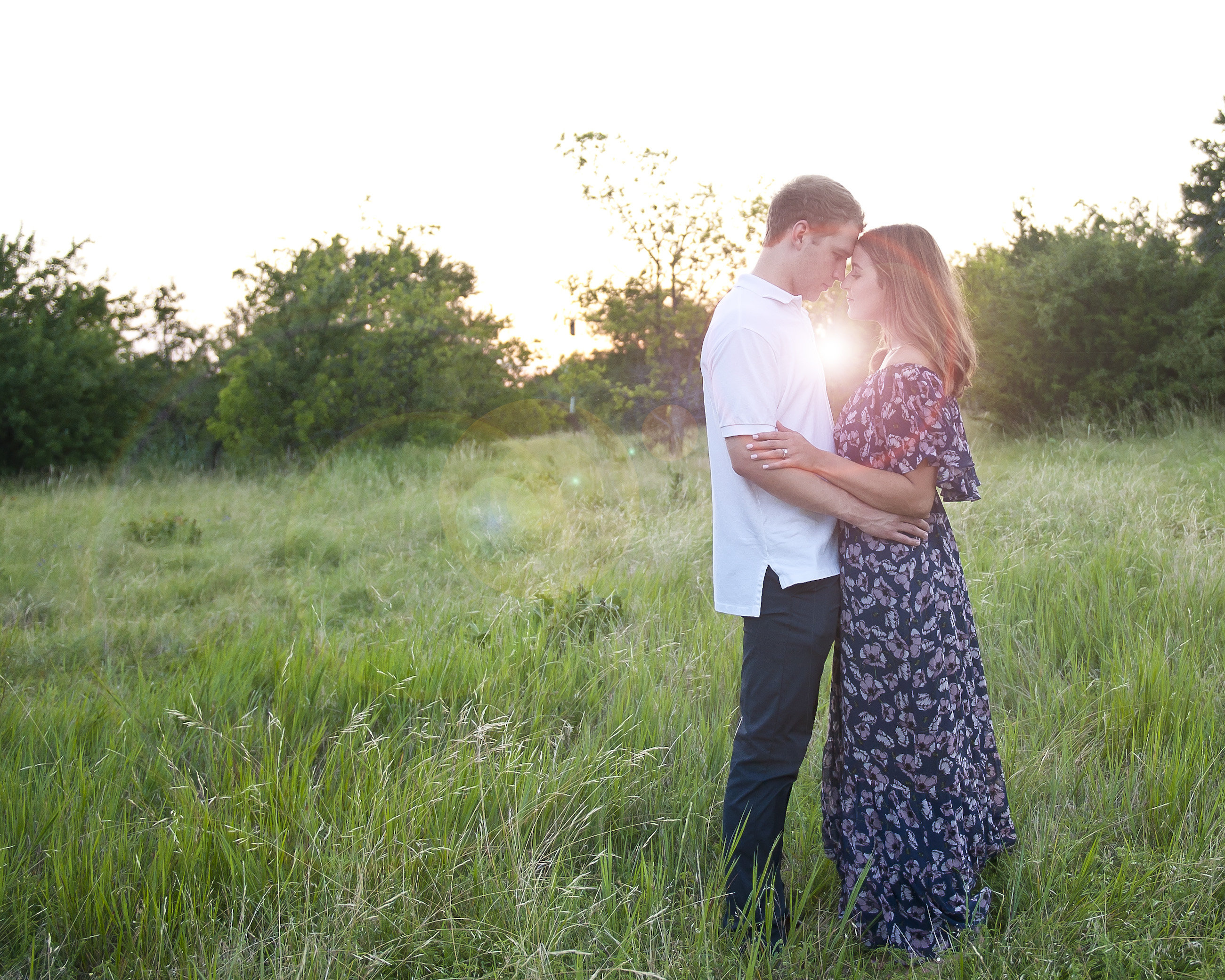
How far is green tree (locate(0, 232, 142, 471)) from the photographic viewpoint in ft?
41.9

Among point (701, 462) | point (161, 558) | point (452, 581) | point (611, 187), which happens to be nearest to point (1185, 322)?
point (701, 462)

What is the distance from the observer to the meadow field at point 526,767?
2.00m

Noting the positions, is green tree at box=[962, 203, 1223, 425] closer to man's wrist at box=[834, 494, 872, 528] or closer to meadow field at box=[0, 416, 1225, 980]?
meadow field at box=[0, 416, 1225, 980]

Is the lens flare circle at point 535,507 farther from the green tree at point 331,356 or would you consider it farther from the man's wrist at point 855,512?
the man's wrist at point 855,512

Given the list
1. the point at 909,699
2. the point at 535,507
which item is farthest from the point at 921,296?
the point at 535,507

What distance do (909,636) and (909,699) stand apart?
18cm

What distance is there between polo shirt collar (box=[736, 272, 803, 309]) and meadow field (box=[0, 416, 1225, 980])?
1523mm

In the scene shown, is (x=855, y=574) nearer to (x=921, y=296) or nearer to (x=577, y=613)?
(x=921, y=296)

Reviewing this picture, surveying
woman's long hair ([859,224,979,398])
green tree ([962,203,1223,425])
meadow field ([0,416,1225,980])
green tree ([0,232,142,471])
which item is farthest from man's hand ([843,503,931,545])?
green tree ([0,232,142,471])

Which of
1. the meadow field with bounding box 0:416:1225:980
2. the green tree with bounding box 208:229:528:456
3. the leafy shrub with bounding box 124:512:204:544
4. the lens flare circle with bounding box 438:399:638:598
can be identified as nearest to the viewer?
the meadow field with bounding box 0:416:1225:980

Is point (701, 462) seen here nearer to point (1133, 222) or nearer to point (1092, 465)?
point (1092, 465)

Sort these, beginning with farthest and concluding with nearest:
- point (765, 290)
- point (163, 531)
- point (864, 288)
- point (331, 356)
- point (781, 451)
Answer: point (331, 356) < point (163, 531) < point (864, 288) < point (765, 290) < point (781, 451)

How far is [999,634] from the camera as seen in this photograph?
3807 mm

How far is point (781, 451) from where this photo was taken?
2.02 metres
